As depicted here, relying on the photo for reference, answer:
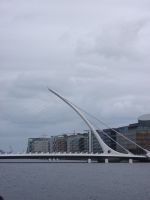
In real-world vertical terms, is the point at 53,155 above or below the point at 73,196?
above

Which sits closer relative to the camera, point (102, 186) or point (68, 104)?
point (102, 186)

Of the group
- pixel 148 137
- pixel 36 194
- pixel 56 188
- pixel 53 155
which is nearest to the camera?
pixel 36 194

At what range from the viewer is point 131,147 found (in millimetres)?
198625

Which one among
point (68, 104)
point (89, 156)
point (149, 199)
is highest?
point (68, 104)

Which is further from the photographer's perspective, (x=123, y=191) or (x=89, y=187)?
(x=89, y=187)

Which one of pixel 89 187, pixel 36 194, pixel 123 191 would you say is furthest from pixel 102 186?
pixel 36 194

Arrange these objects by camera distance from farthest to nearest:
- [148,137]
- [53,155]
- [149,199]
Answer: [148,137]
[53,155]
[149,199]

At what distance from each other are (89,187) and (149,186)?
6.57 metres

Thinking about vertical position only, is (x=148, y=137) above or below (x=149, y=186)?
above

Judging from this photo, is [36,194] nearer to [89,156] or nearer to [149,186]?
[149,186]

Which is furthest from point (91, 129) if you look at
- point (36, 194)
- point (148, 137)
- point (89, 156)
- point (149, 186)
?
point (36, 194)

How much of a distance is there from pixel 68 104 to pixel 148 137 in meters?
60.1

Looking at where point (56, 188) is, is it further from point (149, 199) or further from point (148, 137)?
point (148, 137)

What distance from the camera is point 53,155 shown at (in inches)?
5458
